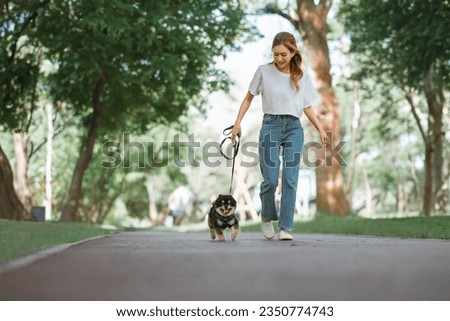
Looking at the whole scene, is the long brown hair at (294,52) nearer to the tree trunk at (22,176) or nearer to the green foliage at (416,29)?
the green foliage at (416,29)

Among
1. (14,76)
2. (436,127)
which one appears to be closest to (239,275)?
(14,76)

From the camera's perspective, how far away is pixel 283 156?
8.94 metres

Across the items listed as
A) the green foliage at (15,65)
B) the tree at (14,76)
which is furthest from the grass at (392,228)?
the green foliage at (15,65)

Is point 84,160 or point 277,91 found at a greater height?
point 84,160

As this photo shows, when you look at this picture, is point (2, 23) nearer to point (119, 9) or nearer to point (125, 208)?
point (119, 9)

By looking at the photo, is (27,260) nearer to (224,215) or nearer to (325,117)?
(224,215)

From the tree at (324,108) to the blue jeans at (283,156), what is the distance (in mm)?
11447

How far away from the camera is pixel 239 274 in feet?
18.6

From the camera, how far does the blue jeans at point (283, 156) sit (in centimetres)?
884

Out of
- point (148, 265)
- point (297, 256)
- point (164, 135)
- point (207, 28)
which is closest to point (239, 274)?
Result: point (148, 265)

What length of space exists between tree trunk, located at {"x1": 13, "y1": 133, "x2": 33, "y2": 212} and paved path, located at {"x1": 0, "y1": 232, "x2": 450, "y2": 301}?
20492mm

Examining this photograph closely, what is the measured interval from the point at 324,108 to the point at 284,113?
1240 centimetres

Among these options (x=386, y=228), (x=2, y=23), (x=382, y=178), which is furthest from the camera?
(x=382, y=178)
